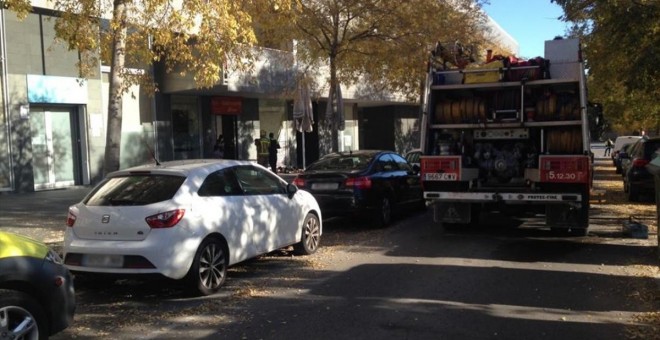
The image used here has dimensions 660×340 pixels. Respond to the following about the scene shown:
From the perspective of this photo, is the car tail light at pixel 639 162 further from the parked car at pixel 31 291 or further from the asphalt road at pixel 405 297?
the parked car at pixel 31 291

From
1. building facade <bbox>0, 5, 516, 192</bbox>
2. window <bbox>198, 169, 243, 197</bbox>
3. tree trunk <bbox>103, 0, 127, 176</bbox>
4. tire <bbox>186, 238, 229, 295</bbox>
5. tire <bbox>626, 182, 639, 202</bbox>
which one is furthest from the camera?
building facade <bbox>0, 5, 516, 192</bbox>

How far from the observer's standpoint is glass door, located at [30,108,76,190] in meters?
17.0

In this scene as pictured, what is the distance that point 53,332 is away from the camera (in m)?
4.68

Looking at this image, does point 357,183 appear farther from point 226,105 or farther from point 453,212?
point 226,105

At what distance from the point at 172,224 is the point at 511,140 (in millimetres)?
6561

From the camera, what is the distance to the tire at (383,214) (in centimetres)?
1145

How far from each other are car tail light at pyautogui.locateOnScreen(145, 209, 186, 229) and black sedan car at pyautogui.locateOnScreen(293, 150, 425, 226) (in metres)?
4.92

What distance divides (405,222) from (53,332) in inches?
336

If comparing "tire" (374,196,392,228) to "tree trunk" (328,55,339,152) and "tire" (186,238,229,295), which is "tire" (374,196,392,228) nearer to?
"tire" (186,238,229,295)

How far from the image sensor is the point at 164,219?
6.36m

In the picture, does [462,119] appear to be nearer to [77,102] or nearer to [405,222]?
[405,222]

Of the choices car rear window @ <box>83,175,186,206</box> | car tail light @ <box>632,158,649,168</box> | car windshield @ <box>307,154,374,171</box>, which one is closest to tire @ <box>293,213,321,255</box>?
car windshield @ <box>307,154,374,171</box>

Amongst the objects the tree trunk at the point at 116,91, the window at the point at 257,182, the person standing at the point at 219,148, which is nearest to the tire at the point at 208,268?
the window at the point at 257,182

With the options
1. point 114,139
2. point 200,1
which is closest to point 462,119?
point 200,1
